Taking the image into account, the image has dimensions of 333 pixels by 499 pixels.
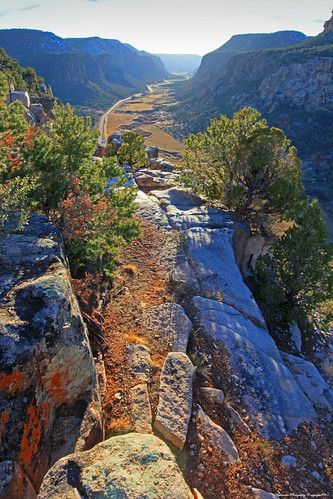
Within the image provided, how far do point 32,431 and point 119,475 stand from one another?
1262 mm

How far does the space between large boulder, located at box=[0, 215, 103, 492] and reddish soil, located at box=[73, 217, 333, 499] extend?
1.14 meters

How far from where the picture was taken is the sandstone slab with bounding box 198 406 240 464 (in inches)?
211

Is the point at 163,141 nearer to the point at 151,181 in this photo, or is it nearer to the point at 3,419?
the point at 151,181

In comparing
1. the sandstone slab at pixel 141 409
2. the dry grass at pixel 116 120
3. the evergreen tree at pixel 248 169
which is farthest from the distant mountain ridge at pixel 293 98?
the sandstone slab at pixel 141 409

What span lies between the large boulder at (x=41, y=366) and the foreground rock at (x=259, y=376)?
376 centimetres

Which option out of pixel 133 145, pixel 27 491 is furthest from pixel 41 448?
pixel 133 145

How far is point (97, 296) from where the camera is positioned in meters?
8.05

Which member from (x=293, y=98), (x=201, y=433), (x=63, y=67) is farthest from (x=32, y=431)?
(x=63, y=67)

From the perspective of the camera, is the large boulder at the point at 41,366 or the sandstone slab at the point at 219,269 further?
the sandstone slab at the point at 219,269

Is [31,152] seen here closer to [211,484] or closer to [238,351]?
[238,351]

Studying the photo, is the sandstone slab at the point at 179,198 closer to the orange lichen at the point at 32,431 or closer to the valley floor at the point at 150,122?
the orange lichen at the point at 32,431

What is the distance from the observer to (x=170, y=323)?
7.69 m

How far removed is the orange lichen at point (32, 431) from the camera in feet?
10.9

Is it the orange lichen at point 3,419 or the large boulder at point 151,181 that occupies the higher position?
the orange lichen at point 3,419
